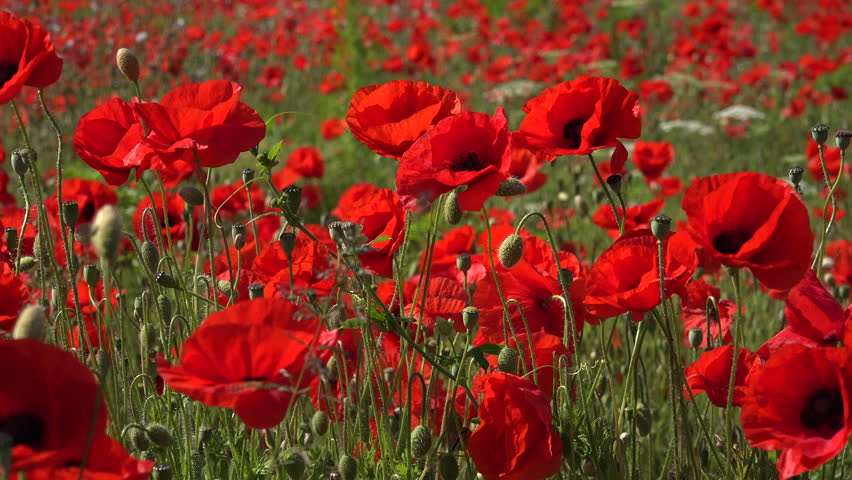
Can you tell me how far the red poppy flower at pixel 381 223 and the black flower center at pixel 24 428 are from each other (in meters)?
0.73

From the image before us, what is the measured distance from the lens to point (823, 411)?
4.15 feet

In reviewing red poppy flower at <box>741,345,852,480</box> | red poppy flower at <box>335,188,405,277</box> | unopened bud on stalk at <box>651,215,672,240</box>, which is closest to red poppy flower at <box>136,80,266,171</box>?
red poppy flower at <box>335,188,405,277</box>

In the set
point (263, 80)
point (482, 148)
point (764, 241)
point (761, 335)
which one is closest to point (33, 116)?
point (263, 80)

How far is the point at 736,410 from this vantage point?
2.56 metres

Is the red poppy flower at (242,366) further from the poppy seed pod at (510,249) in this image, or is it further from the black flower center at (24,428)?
the poppy seed pod at (510,249)

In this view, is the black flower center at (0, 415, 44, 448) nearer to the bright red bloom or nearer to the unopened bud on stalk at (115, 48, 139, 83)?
the unopened bud on stalk at (115, 48, 139, 83)

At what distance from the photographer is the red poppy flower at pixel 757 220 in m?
1.31

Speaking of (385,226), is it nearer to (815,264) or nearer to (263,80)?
(815,264)

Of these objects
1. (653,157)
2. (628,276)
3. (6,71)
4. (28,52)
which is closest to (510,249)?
(628,276)

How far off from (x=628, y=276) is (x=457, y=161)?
346mm

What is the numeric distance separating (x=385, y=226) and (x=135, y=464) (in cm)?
82

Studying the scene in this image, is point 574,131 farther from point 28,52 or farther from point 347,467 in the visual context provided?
point 28,52

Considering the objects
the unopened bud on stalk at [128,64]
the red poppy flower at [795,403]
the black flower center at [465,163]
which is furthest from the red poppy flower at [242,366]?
the unopened bud on stalk at [128,64]

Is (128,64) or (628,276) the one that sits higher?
(128,64)
